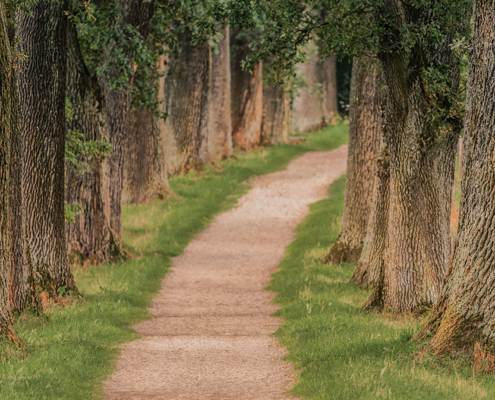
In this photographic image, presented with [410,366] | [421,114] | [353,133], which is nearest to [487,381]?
[410,366]

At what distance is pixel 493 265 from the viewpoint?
643 cm

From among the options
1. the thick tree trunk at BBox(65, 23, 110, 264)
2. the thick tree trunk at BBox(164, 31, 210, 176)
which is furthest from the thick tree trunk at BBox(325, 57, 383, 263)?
the thick tree trunk at BBox(164, 31, 210, 176)

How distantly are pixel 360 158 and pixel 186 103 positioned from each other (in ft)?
34.8

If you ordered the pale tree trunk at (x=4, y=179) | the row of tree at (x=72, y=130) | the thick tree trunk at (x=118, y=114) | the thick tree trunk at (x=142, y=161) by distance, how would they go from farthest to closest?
the thick tree trunk at (x=142, y=161), the thick tree trunk at (x=118, y=114), the row of tree at (x=72, y=130), the pale tree trunk at (x=4, y=179)

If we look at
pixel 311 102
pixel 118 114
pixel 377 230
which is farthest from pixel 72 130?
pixel 311 102

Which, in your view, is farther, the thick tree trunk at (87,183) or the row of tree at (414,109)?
the thick tree trunk at (87,183)

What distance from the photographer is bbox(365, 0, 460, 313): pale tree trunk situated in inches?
360

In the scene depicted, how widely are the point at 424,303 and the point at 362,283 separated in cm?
209

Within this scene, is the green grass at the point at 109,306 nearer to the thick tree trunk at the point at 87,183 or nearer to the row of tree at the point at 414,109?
the thick tree trunk at the point at 87,183

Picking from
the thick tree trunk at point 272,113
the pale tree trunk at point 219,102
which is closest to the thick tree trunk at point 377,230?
the pale tree trunk at point 219,102

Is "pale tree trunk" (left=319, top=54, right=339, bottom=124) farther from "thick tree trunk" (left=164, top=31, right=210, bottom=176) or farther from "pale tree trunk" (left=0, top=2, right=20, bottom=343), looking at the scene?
"pale tree trunk" (left=0, top=2, right=20, bottom=343)

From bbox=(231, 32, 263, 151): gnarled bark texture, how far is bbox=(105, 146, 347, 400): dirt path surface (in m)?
9.06

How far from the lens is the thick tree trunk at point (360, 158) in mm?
13188

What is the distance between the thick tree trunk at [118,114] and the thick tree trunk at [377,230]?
524cm
